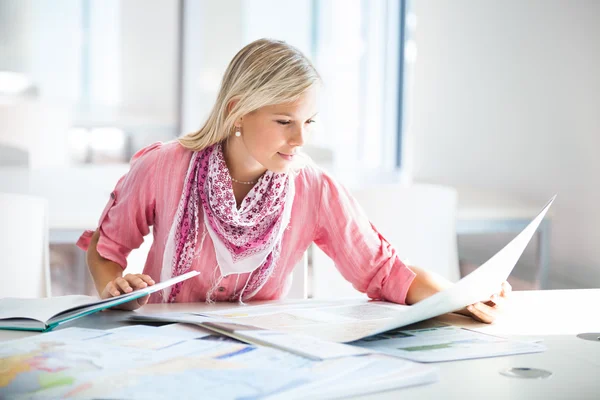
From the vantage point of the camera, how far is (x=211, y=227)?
5.03 feet

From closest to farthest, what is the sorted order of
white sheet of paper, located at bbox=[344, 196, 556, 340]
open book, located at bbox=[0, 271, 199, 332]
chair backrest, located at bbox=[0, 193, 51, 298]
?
1. white sheet of paper, located at bbox=[344, 196, 556, 340]
2. open book, located at bbox=[0, 271, 199, 332]
3. chair backrest, located at bbox=[0, 193, 51, 298]

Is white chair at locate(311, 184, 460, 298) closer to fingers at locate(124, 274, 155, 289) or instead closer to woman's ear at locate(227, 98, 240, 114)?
woman's ear at locate(227, 98, 240, 114)

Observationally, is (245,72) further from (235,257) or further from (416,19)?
(416,19)

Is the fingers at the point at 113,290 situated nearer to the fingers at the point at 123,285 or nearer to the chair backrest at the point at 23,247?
the fingers at the point at 123,285

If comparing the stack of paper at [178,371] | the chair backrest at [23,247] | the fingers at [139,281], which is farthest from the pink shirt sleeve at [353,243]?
the chair backrest at [23,247]

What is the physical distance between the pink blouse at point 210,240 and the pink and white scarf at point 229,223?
25 mm

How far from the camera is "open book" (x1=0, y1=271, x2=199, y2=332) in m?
1.14

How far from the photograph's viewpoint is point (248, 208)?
5.05 ft

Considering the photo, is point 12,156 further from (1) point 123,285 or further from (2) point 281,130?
(1) point 123,285

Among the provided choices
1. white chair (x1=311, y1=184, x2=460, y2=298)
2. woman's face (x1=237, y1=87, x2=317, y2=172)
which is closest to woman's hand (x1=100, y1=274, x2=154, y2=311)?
woman's face (x1=237, y1=87, x2=317, y2=172)

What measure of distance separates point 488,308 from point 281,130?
1.62 ft

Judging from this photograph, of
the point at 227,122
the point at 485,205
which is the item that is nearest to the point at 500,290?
the point at 227,122

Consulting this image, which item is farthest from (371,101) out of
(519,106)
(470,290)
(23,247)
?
(470,290)

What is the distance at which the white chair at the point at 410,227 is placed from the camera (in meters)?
2.07
